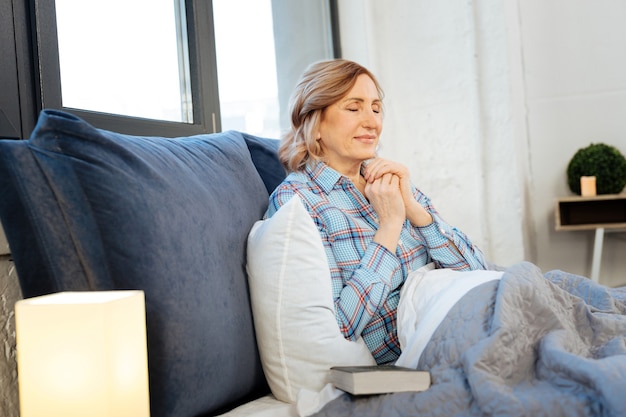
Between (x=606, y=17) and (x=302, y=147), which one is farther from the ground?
(x=606, y=17)

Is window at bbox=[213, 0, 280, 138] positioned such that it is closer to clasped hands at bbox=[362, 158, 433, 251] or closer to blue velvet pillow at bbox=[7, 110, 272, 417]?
clasped hands at bbox=[362, 158, 433, 251]

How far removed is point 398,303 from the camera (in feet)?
5.55

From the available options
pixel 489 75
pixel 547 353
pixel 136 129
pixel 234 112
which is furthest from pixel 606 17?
pixel 547 353

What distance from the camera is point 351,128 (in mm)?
1916

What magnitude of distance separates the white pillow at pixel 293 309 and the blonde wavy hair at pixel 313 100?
48 cm

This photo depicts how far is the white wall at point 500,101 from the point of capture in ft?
11.6

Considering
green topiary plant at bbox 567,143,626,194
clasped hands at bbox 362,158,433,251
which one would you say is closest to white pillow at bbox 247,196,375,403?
clasped hands at bbox 362,158,433,251

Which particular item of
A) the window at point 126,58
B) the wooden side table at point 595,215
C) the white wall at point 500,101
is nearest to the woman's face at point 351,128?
the window at point 126,58

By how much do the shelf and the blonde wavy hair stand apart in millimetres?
1982

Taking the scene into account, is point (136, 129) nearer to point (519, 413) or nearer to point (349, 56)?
point (519, 413)

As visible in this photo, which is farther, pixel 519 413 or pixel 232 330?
pixel 232 330

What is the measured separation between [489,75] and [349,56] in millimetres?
796

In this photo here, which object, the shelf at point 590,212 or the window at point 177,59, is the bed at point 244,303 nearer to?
the window at point 177,59

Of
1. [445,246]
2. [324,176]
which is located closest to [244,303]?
[324,176]
